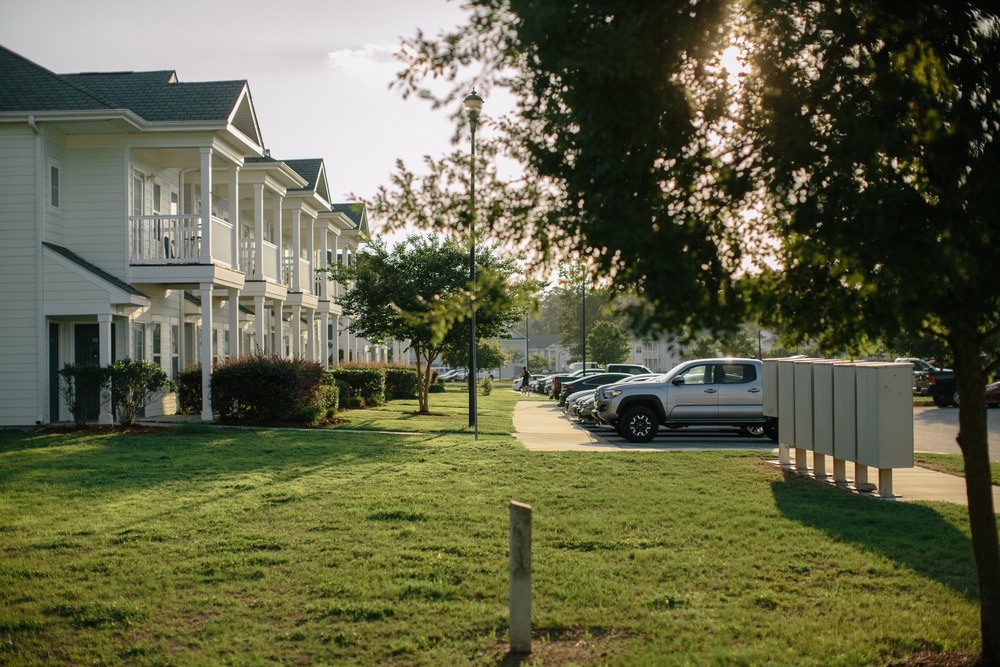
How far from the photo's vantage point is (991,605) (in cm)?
545

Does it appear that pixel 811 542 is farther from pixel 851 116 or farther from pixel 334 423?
pixel 334 423

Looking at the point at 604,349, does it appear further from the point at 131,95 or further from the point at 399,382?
the point at 131,95

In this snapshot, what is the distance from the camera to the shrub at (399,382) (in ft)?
128

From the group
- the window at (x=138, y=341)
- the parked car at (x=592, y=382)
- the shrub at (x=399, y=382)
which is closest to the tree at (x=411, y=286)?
the window at (x=138, y=341)

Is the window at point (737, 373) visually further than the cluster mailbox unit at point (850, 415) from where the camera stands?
Yes

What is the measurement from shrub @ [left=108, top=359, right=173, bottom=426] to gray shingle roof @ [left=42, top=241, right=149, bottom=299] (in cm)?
164

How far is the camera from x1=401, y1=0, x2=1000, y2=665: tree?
4.20 meters

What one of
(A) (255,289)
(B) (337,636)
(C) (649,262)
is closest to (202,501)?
(B) (337,636)

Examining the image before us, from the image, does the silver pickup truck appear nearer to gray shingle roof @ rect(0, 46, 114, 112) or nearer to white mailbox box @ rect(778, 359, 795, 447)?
white mailbox box @ rect(778, 359, 795, 447)

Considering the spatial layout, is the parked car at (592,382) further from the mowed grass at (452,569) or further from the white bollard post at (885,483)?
the white bollard post at (885,483)

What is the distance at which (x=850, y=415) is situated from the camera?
36.8ft

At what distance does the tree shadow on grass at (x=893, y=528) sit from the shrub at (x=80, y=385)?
1335 centimetres

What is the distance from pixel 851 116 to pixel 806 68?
70 centimetres

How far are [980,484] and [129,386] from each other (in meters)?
16.7
